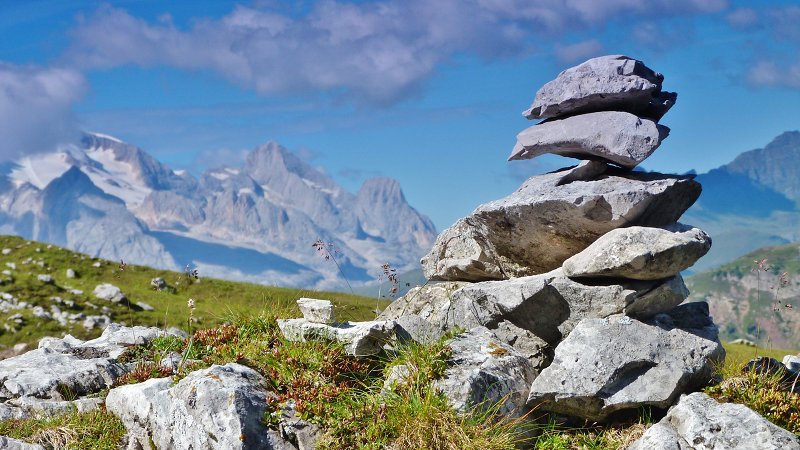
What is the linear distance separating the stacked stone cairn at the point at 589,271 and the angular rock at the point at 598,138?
4 cm

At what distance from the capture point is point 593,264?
17.1 meters

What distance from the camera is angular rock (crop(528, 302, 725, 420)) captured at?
15.6m

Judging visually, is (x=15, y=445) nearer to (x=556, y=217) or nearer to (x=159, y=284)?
(x=556, y=217)

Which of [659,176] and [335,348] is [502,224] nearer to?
[659,176]

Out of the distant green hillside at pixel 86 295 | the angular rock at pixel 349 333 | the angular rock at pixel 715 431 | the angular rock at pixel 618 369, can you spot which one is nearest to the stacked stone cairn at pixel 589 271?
the angular rock at pixel 618 369

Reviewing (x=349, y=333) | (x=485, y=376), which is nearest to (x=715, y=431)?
(x=485, y=376)

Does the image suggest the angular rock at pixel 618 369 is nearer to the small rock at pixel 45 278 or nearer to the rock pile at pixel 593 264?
the rock pile at pixel 593 264

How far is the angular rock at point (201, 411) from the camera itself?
14.7 m

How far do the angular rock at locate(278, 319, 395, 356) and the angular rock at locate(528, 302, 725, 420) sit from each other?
3.77 meters

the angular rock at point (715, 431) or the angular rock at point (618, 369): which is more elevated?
the angular rock at point (618, 369)

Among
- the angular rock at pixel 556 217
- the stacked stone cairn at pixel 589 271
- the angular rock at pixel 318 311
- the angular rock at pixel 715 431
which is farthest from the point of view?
the angular rock at pixel 556 217

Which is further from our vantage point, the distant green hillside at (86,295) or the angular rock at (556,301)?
the distant green hillside at (86,295)

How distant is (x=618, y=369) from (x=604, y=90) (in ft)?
25.5

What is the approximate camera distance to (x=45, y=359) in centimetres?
2052
